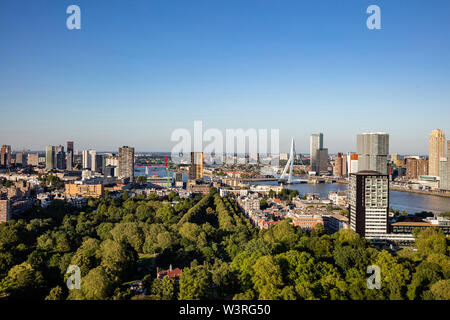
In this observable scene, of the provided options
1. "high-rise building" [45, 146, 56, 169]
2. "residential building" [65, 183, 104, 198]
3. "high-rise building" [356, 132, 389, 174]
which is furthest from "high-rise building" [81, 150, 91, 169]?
"high-rise building" [356, 132, 389, 174]

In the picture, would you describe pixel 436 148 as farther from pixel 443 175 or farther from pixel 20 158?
pixel 20 158

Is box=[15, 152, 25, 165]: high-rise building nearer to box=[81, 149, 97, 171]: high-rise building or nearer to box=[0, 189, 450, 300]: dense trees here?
box=[81, 149, 97, 171]: high-rise building

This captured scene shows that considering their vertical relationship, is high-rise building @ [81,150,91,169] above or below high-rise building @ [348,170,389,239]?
above

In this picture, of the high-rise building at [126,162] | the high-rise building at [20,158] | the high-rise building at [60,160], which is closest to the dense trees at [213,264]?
the high-rise building at [126,162]

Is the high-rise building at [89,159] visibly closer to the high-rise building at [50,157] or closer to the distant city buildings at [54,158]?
the distant city buildings at [54,158]

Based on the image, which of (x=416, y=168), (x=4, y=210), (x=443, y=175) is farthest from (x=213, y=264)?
(x=416, y=168)

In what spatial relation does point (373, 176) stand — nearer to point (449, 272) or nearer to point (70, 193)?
point (449, 272)
